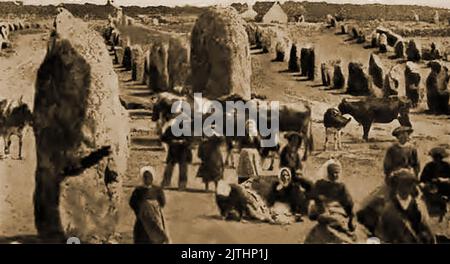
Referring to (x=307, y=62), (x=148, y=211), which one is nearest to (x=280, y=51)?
(x=307, y=62)

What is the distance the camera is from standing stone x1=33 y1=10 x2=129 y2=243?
7.82m

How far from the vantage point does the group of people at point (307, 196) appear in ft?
26.6

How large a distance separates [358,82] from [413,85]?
605 millimetres

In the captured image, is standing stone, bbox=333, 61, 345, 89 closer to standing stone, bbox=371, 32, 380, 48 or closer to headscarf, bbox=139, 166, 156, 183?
standing stone, bbox=371, 32, 380, 48

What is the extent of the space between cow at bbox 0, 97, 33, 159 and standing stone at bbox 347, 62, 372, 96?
3.38 metres

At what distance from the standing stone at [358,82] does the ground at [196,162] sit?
0.68 feet

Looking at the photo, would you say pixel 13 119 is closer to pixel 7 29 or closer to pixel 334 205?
pixel 7 29

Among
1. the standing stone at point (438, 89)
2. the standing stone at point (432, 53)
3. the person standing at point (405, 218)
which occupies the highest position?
the standing stone at point (432, 53)

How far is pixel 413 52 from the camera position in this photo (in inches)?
366

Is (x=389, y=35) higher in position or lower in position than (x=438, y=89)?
higher

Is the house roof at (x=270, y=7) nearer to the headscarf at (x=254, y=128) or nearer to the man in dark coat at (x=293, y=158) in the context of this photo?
the headscarf at (x=254, y=128)

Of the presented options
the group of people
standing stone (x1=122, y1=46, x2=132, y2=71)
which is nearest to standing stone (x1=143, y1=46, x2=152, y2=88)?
standing stone (x1=122, y1=46, x2=132, y2=71)

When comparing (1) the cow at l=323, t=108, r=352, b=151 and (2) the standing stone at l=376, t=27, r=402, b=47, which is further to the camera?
(2) the standing stone at l=376, t=27, r=402, b=47
